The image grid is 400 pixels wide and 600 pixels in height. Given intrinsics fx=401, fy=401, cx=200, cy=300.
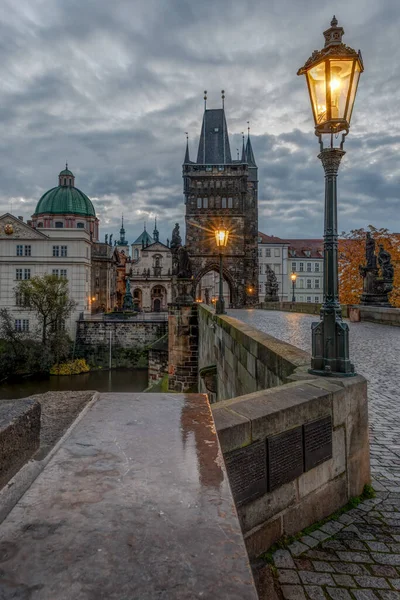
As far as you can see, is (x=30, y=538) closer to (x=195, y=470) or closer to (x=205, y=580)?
(x=205, y=580)

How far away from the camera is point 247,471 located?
2.32 meters

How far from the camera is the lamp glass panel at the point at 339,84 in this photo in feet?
11.9

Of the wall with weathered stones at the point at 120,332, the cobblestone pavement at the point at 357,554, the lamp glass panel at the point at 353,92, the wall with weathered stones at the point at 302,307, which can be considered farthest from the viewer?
the wall with weathered stones at the point at 120,332

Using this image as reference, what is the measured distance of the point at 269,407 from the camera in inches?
102

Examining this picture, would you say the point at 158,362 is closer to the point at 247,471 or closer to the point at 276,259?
the point at 247,471

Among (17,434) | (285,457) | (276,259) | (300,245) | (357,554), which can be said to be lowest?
(357,554)

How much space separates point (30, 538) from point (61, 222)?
6144cm

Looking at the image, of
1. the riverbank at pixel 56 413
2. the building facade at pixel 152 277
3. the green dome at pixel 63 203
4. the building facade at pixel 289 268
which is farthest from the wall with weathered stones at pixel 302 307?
the green dome at pixel 63 203

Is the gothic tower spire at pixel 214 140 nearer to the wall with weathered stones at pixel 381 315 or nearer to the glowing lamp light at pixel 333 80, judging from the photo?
the wall with weathered stones at pixel 381 315

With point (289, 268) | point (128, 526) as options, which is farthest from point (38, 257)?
point (128, 526)

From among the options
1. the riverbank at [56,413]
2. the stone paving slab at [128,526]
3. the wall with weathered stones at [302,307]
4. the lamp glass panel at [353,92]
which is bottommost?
the wall with weathered stones at [302,307]

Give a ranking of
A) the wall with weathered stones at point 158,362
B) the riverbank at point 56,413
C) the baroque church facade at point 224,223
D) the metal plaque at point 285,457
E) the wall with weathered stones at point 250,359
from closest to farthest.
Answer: the riverbank at point 56,413, the metal plaque at point 285,457, the wall with weathered stones at point 250,359, the wall with weathered stones at point 158,362, the baroque church facade at point 224,223

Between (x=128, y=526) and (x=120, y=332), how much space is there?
39.5m

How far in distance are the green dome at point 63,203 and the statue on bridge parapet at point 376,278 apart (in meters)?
48.3
